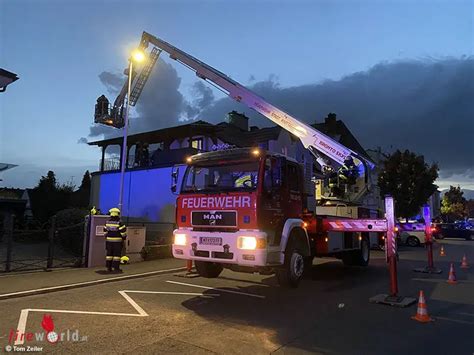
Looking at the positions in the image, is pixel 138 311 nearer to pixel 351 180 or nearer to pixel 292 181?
pixel 292 181

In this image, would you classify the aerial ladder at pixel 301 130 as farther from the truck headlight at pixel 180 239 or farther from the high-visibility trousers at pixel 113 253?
the high-visibility trousers at pixel 113 253

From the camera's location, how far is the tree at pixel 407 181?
38.2 meters

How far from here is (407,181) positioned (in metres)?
38.5

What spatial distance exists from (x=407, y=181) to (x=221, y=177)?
111ft

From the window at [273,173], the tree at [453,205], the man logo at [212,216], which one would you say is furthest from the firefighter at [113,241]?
the tree at [453,205]

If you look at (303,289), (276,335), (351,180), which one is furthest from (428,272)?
(276,335)

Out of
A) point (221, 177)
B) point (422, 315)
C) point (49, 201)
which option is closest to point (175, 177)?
point (221, 177)

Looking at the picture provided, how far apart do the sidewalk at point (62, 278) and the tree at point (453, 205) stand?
86424mm

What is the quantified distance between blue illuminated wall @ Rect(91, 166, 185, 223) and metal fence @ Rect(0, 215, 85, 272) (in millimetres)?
5928

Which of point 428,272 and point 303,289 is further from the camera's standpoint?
point 428,272

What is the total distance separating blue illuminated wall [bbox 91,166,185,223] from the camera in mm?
22953

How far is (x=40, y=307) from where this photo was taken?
7.45m

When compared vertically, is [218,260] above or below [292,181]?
below

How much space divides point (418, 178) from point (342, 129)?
8.96 meters
